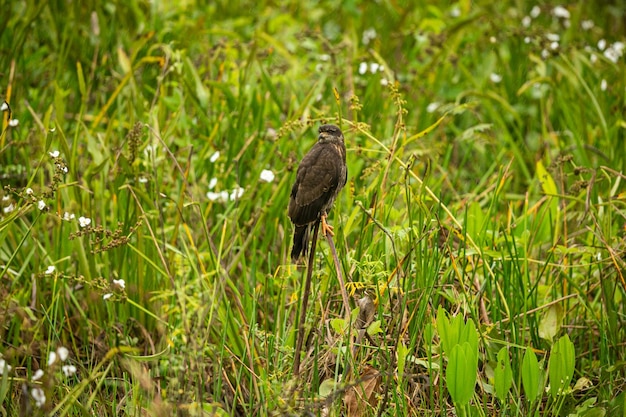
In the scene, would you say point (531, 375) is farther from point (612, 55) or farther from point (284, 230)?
point (612, 55)

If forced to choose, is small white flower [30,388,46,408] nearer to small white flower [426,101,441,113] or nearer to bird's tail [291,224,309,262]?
bird's tail [291,224,309,262]

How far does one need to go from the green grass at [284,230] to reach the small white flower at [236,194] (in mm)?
25

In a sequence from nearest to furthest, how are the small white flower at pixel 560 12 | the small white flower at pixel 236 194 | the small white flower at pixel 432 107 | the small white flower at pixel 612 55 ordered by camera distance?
the small white flower at pixel 236 194 → the small white flower at pixel 432 107 → the small white flower at pixel 612 55 → the small white flower at pixel 560 12

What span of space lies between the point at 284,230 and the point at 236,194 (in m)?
0.24

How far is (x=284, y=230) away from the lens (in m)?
3.26

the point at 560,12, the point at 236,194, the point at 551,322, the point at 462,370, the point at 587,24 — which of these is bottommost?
the point at 551,322

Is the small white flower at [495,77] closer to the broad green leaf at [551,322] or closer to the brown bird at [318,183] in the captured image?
the broad green leaf at [551,322]

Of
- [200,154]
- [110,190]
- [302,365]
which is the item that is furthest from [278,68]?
[302,365]

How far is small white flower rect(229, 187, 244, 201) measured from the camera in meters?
3.18

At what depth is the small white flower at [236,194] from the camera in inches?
125

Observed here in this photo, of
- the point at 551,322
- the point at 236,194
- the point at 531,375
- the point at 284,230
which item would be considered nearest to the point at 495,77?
the point at 284,230

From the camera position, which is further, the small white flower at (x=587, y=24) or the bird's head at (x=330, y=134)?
the small white flower at (x=587, y=24)

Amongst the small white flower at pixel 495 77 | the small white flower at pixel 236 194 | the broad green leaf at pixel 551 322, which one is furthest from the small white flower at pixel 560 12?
the broad green leaf at pixel 551 322

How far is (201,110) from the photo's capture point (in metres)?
3.88
